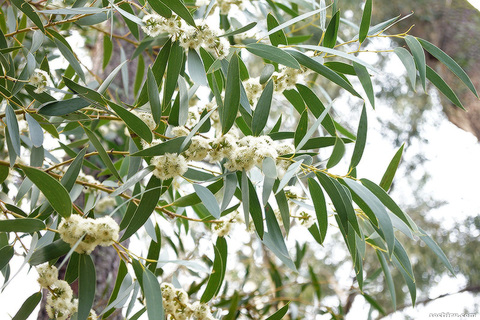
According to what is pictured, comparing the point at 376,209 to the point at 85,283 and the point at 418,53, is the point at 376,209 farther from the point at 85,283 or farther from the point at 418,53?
the point at 85,283

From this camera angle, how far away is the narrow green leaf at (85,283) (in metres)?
0.80

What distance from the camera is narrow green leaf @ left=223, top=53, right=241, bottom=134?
0.75 meters

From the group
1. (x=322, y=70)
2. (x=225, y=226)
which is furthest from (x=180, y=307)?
(x=322, y=70)

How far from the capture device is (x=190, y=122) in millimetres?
1038

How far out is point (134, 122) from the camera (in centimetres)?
81

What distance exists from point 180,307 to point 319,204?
355 millimetres

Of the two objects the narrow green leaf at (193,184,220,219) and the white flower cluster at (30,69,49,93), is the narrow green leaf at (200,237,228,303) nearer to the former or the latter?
the narrow green leaf at (193,184,220,219)

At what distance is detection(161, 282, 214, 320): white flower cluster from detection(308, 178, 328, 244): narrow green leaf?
11.2 inches

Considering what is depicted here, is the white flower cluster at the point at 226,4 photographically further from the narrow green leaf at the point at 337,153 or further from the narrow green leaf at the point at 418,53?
the narrow green leaf at the point at 337,153

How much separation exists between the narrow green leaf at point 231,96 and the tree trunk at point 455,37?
1.91 metres

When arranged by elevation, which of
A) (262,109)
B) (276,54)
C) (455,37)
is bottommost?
(262,109)

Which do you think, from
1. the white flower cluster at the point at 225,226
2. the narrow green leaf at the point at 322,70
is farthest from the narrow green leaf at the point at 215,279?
the narrow green leaf at the point at 322,70

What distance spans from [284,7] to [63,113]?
100cm

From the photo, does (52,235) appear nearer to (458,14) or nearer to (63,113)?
(63,113)
